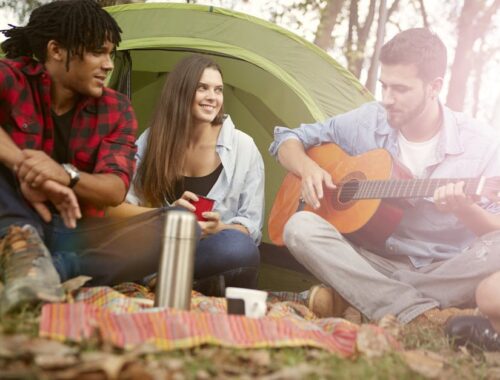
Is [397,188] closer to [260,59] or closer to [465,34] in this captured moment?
[260,59]

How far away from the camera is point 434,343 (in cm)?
228

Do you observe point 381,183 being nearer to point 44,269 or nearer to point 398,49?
point 398,49

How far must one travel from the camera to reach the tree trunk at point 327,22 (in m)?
8.48

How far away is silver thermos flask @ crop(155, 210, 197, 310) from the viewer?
188cm

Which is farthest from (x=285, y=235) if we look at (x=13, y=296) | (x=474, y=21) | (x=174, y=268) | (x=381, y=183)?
(x=474, y=21)

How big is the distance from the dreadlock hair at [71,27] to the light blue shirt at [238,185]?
80cm

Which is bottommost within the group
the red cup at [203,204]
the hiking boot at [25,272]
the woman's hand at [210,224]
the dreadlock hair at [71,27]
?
the hiking boot at [25,272]

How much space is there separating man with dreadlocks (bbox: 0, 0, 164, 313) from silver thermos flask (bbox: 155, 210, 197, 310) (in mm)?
382

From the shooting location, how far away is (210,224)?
9.21ft

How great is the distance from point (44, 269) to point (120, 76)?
203cm

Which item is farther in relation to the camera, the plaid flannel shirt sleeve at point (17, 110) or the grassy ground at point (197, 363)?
the plaid flannel shirt sleeve at point (17, 110)

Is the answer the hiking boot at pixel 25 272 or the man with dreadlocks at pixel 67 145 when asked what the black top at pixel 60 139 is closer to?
the man with dreadlocks at pixel 67 145

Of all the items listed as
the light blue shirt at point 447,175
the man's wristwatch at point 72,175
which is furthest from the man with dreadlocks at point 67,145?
the light blue shirt at point 447,175

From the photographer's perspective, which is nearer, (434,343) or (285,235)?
(434,343)
